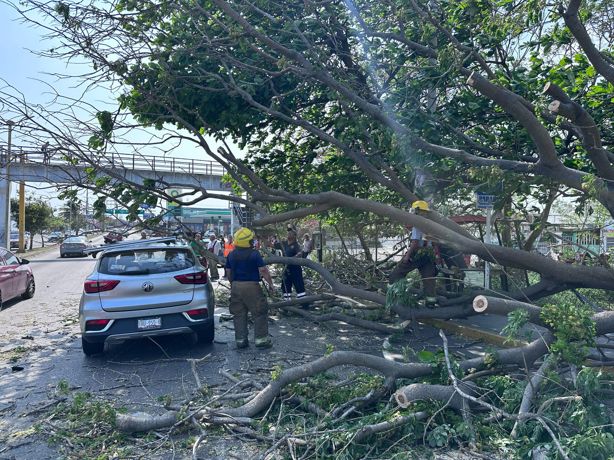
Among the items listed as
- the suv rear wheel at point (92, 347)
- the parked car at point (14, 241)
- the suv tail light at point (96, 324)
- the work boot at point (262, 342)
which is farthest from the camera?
the parked car at point (14, 241)

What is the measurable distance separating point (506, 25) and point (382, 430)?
628cm

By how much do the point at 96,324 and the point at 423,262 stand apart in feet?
17.2

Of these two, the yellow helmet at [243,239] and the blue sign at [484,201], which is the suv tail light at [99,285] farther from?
the blue sign at [484,201]

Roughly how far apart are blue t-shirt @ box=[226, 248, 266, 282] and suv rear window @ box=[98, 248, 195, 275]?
2.10 ft

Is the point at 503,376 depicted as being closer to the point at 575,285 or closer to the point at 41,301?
the point at 575,285

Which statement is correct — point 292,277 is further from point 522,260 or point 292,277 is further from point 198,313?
point 522,260

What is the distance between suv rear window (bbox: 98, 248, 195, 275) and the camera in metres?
7.66

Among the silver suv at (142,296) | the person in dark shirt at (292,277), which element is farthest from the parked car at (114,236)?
the person in dark shirt at (292,277)

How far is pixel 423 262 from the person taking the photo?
9.09 metres

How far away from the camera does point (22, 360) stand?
25.8 feet

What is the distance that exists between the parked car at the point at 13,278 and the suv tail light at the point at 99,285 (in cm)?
628

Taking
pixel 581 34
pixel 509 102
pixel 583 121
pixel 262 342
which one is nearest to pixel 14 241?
pixel 262 342

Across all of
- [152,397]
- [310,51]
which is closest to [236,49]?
[310,51]

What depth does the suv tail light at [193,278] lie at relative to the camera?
7707 mm
